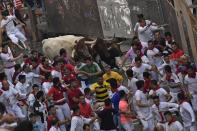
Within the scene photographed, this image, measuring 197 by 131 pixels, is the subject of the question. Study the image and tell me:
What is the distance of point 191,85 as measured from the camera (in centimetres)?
1430

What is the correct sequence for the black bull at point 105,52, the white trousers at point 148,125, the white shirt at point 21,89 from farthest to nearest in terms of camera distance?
1. the black bull at point 105,52
2. the white shirt at point 21,89
3. the white trousers at point 148,125

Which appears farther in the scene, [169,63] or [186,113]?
[169,63]

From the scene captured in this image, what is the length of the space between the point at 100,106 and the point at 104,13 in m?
9.91

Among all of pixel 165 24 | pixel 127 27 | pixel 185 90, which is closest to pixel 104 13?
pixel 127 27

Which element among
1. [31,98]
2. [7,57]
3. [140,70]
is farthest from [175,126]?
[7,57]

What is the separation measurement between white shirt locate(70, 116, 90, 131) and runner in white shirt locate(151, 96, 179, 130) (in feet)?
5.46

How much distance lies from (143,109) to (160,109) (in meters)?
→ 0.55

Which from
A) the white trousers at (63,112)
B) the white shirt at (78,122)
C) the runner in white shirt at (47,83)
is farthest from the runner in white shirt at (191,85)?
the runner in white shirt at (47,83)

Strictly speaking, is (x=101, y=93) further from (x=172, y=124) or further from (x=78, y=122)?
(x=172, y=124)

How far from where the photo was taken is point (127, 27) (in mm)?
22188

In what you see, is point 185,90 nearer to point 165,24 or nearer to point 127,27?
point 165,24

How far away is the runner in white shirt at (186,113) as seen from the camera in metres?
13.2

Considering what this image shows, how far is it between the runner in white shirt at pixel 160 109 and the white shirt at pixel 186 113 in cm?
20

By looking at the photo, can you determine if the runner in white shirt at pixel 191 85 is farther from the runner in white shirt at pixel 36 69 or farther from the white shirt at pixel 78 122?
the runner in white shirt at pixel 36 69
